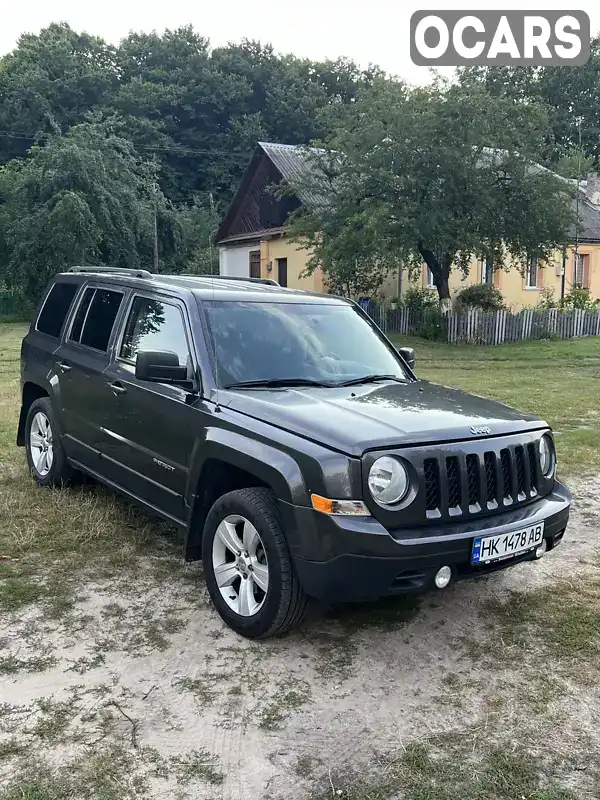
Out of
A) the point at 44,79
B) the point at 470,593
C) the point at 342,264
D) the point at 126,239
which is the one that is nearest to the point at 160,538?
the point at 470,593

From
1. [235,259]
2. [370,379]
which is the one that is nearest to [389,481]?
[370,379]

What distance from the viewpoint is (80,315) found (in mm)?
5875

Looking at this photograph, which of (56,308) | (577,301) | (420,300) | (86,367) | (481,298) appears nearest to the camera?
(86,367)

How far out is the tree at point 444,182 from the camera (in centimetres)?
2141

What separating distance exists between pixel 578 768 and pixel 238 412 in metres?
2.25

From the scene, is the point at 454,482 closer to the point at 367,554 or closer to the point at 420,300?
the point at 367,554

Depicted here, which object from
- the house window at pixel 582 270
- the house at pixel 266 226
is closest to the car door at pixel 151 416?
the house at pixel 266 226

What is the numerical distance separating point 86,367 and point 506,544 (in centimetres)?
333

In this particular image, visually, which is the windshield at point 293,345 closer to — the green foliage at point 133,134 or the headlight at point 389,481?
the headlight at point 389,481

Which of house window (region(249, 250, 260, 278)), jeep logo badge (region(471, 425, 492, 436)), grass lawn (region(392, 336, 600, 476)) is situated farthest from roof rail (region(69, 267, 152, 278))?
house window (region(249, 250, 260, 278))

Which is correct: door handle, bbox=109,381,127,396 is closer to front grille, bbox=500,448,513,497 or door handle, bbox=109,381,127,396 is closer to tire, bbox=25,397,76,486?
tire, bbox=25,397,76,486

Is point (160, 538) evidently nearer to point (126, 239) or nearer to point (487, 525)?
point (487, 525)

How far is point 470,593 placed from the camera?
448 cm

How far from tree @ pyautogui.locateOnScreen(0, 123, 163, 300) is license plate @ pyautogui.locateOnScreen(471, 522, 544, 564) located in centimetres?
3104
